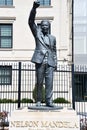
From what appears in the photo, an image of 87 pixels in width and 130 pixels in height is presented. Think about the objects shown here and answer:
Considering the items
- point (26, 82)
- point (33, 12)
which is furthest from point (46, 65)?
point (26, 82)

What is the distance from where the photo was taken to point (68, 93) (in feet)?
96.4

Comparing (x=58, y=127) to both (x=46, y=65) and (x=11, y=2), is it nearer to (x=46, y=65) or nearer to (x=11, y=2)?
(x=46, y=65)

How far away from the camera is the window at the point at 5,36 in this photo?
31672 millimetres

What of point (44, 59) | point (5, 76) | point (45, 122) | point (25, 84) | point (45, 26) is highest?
point (45, 26)

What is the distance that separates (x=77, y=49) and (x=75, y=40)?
980mm

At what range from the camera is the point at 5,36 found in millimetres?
31828

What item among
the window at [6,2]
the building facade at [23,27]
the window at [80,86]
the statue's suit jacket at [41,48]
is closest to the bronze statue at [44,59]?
the statue's suit jacket at [41,48]

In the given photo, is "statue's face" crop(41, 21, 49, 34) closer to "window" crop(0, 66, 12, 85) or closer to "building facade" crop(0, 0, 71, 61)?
"window" crop(0, 66, 12, 85)

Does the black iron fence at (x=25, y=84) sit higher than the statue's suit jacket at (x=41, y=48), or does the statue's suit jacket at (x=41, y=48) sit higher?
the statue's suit jacket at (x=41, y=48)

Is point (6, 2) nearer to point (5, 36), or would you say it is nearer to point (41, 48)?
point (5, 36)

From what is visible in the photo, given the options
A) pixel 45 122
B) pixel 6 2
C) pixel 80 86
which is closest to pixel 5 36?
pixel 6 2

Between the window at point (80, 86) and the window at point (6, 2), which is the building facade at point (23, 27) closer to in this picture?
the window at point (6, 2)

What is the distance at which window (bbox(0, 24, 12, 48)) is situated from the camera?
3167cm

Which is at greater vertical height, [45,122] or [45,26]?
[45,26]
